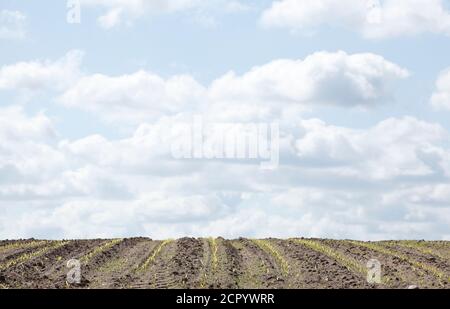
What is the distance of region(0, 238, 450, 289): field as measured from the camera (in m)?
26.3

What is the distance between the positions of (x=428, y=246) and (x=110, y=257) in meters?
17.1

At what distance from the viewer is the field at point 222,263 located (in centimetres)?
2630

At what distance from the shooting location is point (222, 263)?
106ft

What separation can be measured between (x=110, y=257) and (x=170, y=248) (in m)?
4.74
